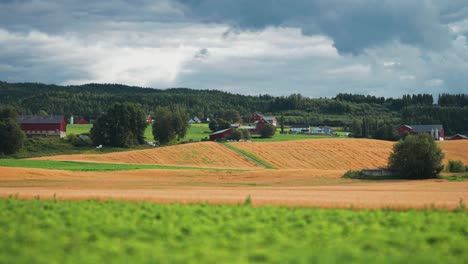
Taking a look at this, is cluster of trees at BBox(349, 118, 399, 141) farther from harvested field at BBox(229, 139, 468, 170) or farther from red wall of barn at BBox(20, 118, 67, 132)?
red wall of barn at BBox(20, 118, 67, 132)

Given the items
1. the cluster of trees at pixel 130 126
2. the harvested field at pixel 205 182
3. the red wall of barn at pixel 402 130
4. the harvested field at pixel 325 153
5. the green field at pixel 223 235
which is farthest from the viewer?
the red wall of barn at pixel 402 130

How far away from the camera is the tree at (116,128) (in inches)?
4616

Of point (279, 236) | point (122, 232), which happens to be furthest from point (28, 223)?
point (279, 236)

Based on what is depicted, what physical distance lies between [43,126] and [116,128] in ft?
93.8

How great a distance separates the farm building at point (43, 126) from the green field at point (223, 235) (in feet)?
367

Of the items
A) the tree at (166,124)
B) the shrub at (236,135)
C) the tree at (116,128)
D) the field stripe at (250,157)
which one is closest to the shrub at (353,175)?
the field stripe at (250,157)

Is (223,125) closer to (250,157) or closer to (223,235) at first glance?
(250,157)

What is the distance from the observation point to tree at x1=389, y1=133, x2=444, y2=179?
219 ft

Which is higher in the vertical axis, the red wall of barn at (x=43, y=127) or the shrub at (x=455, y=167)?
the red wall of barn at (x=43, y=127)

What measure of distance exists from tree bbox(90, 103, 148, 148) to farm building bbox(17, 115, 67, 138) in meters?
21.3

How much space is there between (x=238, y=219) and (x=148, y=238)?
511cm

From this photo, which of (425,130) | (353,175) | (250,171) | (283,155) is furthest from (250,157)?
(425,130)

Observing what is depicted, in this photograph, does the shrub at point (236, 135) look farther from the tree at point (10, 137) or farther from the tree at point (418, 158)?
the tree at point (418, 158)

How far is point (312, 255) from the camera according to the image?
54.1 ft
